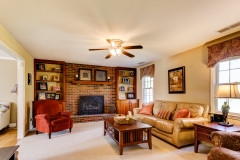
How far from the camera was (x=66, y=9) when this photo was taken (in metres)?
1.90

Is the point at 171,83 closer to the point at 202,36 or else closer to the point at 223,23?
the point at 202,36

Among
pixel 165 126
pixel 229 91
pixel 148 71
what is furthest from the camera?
pixel 148 71

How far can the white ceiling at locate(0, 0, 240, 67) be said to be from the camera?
70.9 inches

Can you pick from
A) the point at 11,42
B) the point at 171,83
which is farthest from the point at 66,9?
the point at 171,83

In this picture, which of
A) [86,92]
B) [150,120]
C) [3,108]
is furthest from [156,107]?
[3,108]

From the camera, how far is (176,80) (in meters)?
4.21

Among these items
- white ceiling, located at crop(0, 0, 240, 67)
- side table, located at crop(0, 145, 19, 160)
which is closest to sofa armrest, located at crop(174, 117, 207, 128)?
white ceiling, located at crop(0, 0, 240, 67)

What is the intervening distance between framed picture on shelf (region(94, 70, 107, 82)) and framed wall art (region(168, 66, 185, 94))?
293 centimetres

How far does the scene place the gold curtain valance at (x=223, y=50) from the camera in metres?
2.66

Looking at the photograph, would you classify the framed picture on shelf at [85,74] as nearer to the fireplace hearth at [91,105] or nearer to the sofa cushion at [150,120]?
the fireplace hearth at [91,105]

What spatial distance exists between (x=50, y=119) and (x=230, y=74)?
15.1ft

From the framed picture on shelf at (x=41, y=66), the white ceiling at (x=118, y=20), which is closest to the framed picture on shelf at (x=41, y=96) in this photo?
the framed picture on shelf at (x=41, y=66)

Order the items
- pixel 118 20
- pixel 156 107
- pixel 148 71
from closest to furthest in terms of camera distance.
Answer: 1. pixel 118 20
2. pixel 156 107
3. pixel 148 71

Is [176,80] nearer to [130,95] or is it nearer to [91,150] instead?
[130,95]
